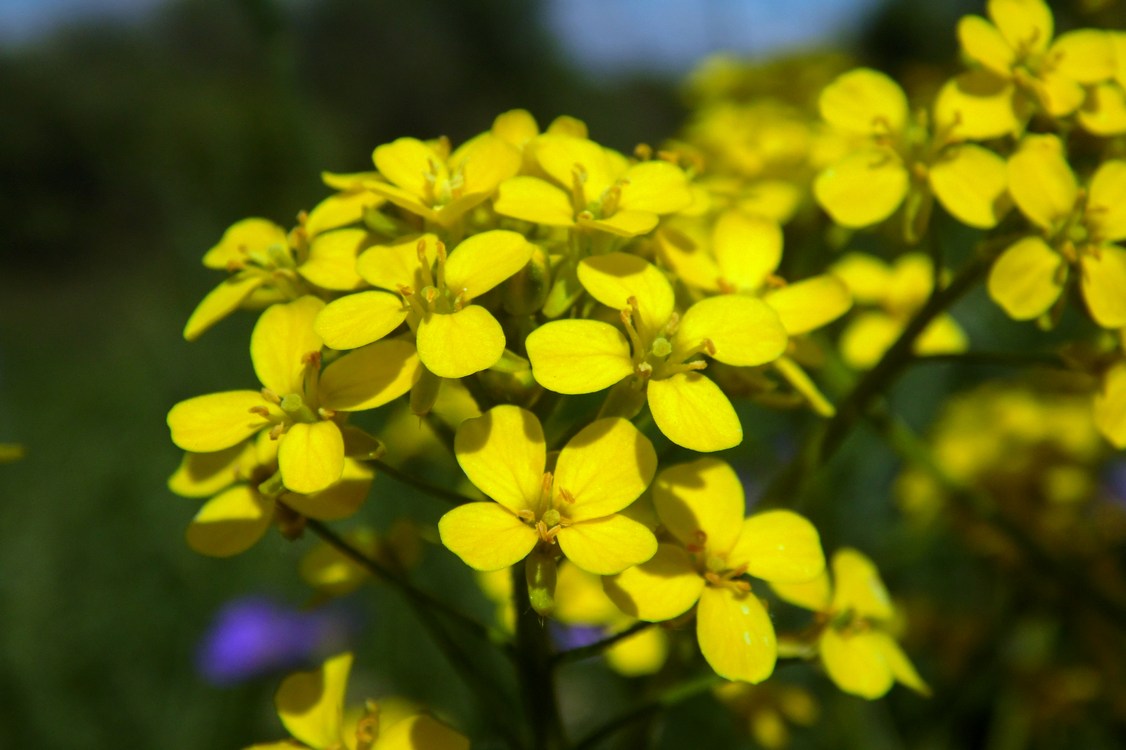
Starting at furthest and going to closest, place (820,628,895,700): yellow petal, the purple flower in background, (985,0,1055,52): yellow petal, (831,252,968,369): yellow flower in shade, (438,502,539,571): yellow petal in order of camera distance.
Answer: the purple flower in background → (831,252,968,369): yellow flower in shade → (985,0,1055,52): yellow petal → (820,628,895,700): yellow petal → (438,502,539,571): yellow petal

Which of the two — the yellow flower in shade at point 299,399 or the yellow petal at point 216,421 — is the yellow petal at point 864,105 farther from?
the yellow petal at point 216,421

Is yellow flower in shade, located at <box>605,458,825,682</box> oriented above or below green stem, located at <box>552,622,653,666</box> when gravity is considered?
above

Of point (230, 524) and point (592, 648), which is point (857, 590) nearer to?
point (592, 648)

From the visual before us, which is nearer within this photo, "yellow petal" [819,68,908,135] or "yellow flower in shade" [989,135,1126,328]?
"yellow flower in shade" [989,135,1126,328]

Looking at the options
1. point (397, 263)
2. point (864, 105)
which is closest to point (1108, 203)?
point (864, 105)

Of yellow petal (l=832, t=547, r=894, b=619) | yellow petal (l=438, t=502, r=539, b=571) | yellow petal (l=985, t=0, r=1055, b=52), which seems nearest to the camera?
yellow petal (l=438, t=502, r=539, b=571)

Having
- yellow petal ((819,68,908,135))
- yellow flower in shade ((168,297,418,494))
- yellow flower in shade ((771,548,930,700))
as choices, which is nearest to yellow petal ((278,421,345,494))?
yellow flower in shade ((168,297,418,494))

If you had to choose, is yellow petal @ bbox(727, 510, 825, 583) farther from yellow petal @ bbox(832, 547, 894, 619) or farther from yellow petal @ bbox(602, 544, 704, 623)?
yellow petal @ bbox(832, 547, 894, 619)
